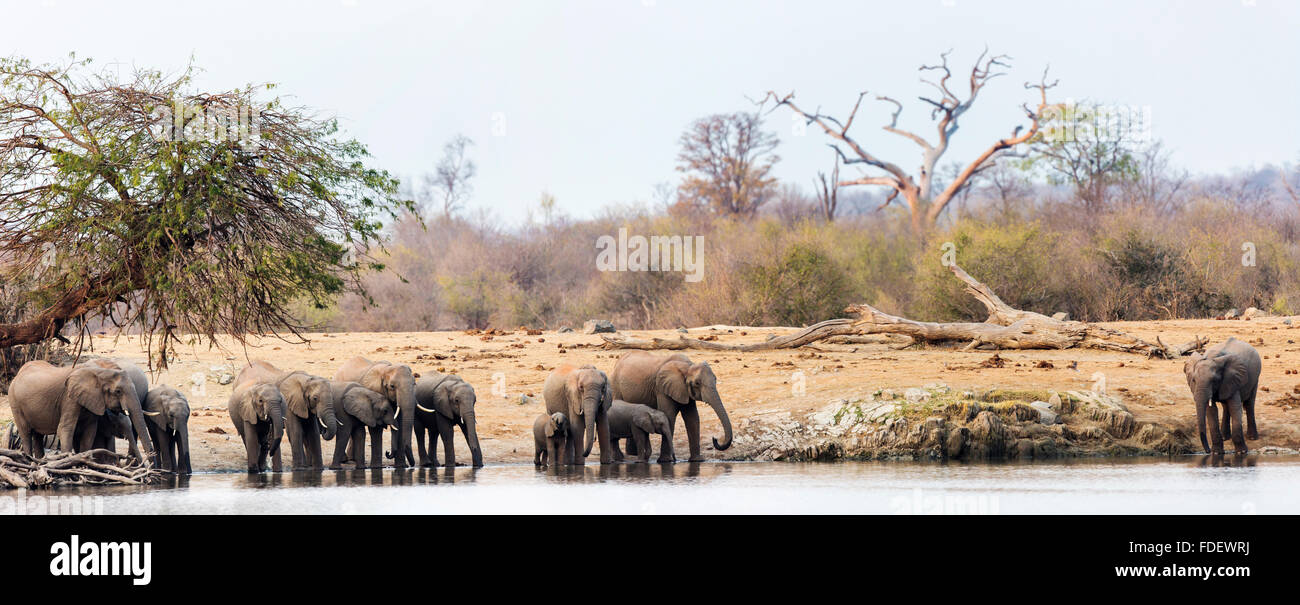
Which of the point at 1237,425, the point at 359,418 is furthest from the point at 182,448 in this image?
the point at 1237,425

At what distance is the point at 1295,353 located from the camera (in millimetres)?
22781

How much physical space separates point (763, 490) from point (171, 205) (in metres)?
6.83

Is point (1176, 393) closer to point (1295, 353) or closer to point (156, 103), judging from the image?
point (1295, 353)

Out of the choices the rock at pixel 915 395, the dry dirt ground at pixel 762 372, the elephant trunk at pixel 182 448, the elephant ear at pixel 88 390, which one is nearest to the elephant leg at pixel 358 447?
the dry dirt ground at pixel 762 372

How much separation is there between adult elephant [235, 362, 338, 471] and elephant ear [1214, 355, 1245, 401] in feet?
33.9

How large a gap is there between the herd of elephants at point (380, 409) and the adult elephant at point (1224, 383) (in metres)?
0.02

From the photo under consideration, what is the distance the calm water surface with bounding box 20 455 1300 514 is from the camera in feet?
42.1

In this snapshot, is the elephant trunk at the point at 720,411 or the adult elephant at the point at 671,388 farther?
the adult elephant at the point at 671,388

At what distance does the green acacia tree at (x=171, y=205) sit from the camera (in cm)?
1531

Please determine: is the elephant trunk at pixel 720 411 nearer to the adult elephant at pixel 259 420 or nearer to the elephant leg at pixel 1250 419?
the adult elephant at pixel 259 420

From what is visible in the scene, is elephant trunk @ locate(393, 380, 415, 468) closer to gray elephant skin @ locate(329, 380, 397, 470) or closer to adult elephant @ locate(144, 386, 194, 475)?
gray elephant skin @ locate(329, 380, 397, 470)

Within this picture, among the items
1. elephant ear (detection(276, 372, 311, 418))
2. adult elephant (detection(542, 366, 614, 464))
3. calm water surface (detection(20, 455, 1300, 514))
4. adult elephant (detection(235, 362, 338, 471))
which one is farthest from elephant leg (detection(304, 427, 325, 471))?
adult elephant (detection(542, 366, 614, 464))

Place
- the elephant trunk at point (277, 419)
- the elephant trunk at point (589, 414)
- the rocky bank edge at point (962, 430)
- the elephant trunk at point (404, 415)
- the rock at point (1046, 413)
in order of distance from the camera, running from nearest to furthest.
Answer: the elephant trunk at point (277, 419) < the elephant trunk at point (589, 414) < the elephant trunk at point (404, 415) < the rocky bank edge at point (962, 430) < the rock at point (1046, 413)

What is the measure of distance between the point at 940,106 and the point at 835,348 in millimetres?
34084
